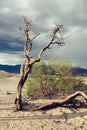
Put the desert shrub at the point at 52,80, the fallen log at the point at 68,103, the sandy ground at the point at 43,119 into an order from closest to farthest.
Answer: the sandy ground at the point at 43,119 → the fallen log at the point at 68,103 → the desert shrub at the point at 52,80

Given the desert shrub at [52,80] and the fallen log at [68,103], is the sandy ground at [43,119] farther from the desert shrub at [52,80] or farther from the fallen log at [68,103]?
the desert shrub at [52,80]

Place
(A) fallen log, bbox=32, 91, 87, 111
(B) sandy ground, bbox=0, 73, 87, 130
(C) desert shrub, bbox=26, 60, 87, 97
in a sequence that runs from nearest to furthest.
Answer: (B) sandy ground, bbox=0, 73, 87, 130
(A) fallen log, bbox=32, 91, 87, 111
(C) desert shrub, bbox=26, 60, 87, 97

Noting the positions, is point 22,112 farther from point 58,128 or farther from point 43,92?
point 43,92

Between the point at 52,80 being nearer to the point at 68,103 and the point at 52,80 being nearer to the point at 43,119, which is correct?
the point at 68,103

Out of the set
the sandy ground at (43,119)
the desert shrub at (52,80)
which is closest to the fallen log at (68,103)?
the sandy ground at (43,119)

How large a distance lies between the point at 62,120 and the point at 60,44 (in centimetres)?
634

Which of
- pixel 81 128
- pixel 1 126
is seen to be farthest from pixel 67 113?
pixel 1 126

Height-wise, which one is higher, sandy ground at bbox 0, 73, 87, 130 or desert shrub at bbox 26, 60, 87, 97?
desert shrub at bbox 26, 60, 87, 97

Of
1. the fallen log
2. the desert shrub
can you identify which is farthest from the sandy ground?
the desert shrub

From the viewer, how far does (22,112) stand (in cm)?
2283

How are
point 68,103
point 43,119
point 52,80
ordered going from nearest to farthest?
point 43,119, point 68,103, point 52,80

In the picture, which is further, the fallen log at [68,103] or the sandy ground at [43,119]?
the fallen log at [68,103]

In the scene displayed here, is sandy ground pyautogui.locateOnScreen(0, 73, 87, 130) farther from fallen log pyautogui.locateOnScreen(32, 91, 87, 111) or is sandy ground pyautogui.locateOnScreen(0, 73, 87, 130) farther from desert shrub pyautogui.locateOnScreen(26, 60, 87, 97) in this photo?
desert shrub pyautogui.locateOnScreen(26, 60, 87, 97)

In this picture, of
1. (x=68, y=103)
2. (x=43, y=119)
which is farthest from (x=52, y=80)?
(x=43, y=119)
